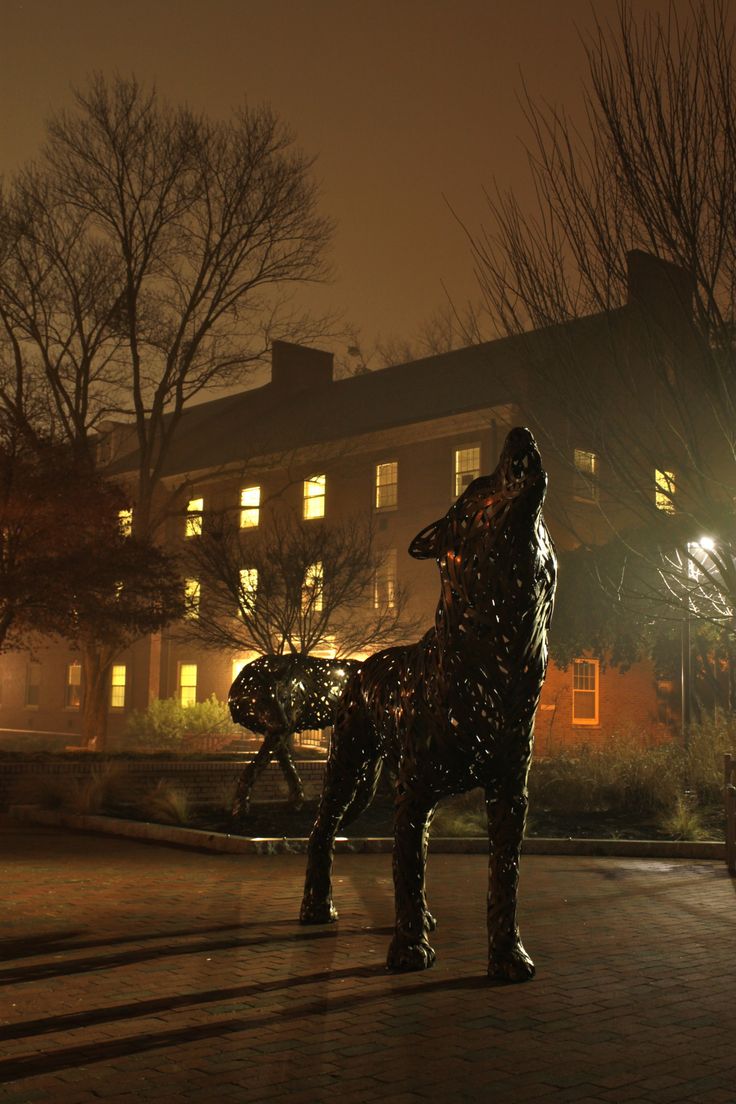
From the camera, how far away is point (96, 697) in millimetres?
26953

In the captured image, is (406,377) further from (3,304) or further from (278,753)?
(278,753)

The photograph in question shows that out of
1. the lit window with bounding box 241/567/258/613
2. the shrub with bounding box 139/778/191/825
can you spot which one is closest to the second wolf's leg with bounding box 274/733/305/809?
the shrub with bounding box 139/778/191/825

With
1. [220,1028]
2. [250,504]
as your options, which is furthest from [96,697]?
[220,1028]

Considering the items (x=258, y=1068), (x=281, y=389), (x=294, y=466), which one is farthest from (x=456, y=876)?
(x=281, y=389)

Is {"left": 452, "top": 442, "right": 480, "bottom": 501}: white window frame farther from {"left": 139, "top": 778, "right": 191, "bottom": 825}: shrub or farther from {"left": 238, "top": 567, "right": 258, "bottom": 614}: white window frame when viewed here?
{"left": 139, "top": 778, "right": 191, "bottom": 825}: shrub

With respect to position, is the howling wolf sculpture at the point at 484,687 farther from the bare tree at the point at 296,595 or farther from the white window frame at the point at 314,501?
the white window frame at the point at 314,501

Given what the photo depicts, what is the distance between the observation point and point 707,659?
25.6 meters

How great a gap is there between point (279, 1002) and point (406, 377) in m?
31.7

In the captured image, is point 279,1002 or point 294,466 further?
point 294,466

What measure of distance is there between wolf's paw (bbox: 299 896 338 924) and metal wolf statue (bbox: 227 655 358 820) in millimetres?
6045

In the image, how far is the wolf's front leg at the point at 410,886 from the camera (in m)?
6.45

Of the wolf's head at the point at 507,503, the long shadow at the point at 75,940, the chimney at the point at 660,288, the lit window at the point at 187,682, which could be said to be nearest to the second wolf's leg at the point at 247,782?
the long shadow at the point at 75,940

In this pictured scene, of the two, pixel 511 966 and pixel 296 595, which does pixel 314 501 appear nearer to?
pixel 296 595

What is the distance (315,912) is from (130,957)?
56.3 inches
